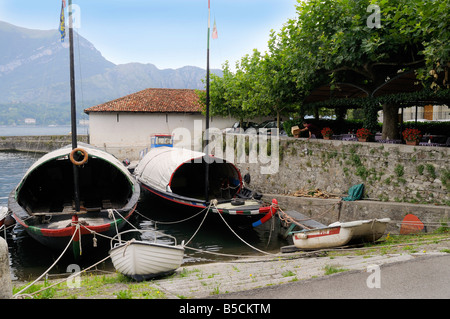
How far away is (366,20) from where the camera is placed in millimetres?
12836

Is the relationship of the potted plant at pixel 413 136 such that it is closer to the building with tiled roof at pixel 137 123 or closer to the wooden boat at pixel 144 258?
the wooden boat at pixel 144 258

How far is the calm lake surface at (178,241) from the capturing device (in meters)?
Answer: 10.9

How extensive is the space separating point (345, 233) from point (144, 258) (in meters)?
5.09

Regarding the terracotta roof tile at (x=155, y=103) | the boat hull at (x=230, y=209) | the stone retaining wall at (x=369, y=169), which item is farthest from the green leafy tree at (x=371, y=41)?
the terracotta roof tile at (x=155, y=103)

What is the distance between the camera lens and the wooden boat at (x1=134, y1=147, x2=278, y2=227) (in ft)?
43.6

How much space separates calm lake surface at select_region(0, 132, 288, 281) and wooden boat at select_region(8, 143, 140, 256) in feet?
3.08

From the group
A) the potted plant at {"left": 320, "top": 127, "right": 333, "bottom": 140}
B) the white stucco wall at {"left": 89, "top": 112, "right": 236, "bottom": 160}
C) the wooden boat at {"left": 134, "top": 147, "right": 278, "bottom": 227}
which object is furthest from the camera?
the white stucco wall at {"left": 89, "top": 112, "right": 236, "bottom": 160}

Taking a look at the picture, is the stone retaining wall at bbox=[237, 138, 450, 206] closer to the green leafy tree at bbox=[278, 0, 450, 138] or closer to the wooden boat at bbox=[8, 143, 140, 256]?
the green leafy tree at bbox=[278, 0, 450, 138]

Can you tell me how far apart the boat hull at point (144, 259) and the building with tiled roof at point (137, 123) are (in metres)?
27.9

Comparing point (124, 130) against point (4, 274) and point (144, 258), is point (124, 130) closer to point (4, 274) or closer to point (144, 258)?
point (144, 258)

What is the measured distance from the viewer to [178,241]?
44.1ft

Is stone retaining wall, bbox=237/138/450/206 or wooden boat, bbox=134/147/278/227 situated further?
wooden boat, bbox=134/147/278/227

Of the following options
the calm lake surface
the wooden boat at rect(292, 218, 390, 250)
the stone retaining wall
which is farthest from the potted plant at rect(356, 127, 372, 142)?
the wooden boat at rect(292, 218, 390, 250)
